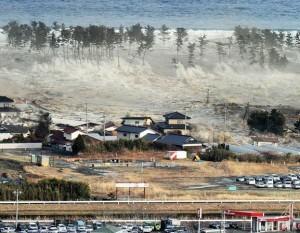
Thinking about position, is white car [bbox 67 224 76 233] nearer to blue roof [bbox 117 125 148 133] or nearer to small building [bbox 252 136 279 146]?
blue roof [bbox 117 125 148 133]

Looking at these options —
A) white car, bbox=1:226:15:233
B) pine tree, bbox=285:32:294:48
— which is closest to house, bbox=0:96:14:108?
white car, bbox=1:226:15:233

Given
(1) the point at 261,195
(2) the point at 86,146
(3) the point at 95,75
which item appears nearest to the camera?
(1) the point at 261,195

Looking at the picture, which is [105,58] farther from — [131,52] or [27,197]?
[27,197]

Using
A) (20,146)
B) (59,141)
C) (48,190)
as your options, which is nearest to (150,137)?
(59,141)

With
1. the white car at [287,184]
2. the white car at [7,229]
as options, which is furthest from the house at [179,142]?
the white car at [7,229]

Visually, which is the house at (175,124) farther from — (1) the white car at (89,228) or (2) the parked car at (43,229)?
(2) the parked car at (43,229)

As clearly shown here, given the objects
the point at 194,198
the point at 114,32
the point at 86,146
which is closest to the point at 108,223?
the point at 194,198
